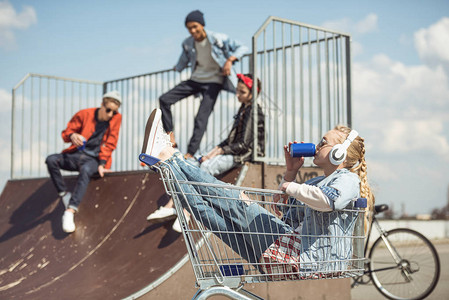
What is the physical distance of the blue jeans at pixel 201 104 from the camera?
21.4ft

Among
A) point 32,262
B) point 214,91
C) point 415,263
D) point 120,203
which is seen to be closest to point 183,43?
point 214,91

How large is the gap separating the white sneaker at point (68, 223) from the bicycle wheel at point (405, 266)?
3686mm

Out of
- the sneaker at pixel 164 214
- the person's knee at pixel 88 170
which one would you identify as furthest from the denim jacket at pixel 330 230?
the person's knee at pixel 88 170

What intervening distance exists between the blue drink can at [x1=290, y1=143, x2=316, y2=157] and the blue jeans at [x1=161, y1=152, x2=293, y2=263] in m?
0.36

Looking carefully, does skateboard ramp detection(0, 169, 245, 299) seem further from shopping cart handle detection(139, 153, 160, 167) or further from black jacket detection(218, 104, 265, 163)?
shopping cart handle detection(139, 153, 160, 167)

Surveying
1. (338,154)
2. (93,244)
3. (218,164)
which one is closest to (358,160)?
(338,154)

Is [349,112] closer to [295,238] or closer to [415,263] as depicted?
[415,263]

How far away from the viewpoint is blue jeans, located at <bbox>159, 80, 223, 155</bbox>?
6.53 meters

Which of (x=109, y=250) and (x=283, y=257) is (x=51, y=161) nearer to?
(x=109, y=250)

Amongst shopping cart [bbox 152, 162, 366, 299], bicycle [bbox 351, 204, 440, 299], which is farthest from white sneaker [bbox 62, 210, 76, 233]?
shopping cart [bbox 152, 162, 366, 299]

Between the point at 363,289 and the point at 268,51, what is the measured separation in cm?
370

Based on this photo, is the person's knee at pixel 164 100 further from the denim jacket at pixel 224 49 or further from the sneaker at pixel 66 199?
the sneaker at pixel 66 199

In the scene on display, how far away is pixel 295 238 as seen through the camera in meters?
2.83

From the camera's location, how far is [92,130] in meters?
7.48
